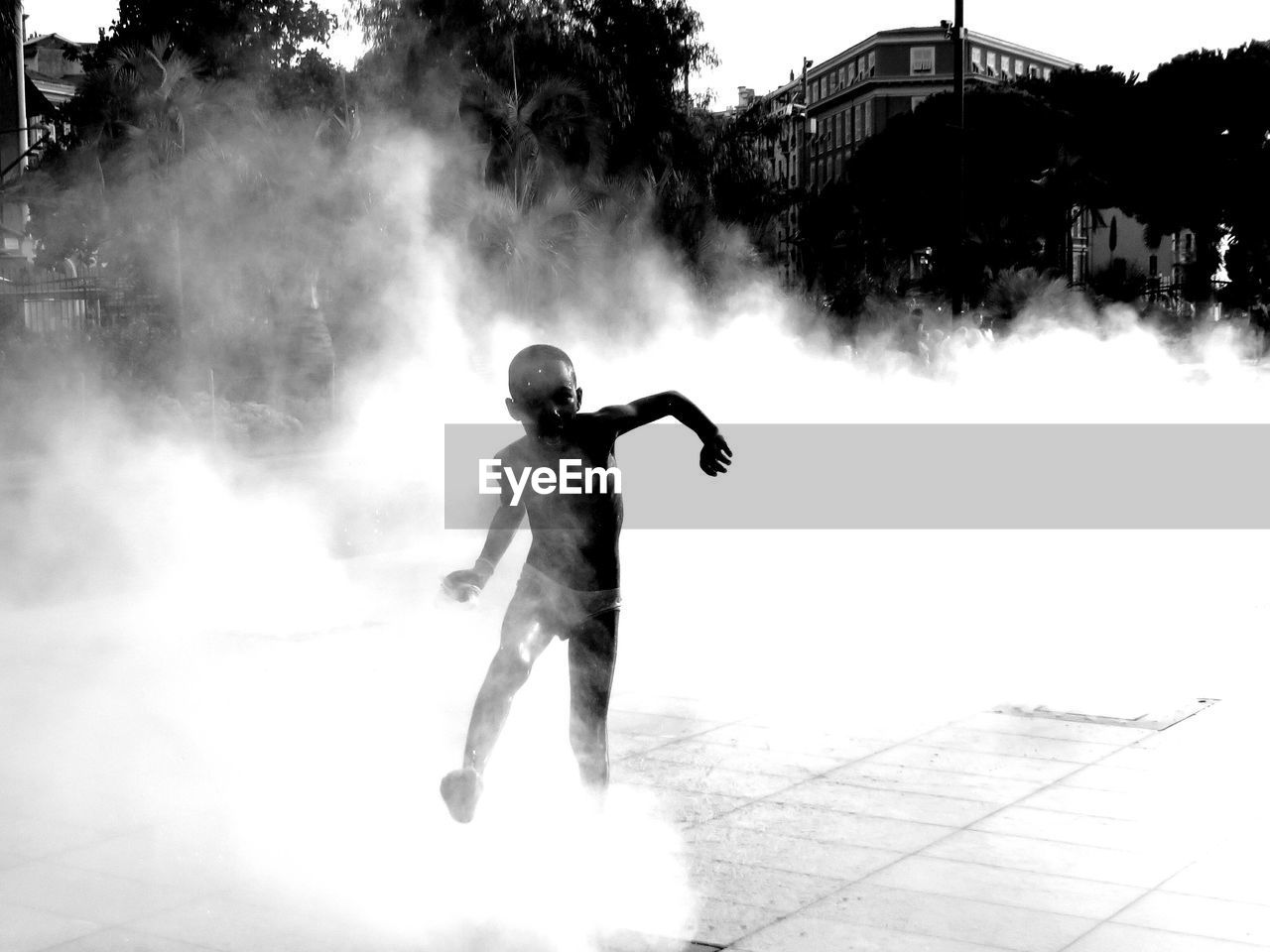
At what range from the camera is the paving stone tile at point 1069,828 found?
4840 millimetres

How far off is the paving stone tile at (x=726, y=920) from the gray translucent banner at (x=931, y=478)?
29.1ft

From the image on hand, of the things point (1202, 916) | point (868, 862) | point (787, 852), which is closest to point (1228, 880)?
point (1202, 916)

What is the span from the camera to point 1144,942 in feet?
12.8

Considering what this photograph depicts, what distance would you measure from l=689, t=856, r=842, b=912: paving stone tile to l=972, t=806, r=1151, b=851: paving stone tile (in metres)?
0.86

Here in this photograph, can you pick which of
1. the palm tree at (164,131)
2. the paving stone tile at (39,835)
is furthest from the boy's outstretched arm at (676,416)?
the palm tree at (164,131)

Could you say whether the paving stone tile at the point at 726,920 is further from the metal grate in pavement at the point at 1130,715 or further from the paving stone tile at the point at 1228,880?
the metal grate in pavement at the point at 1130,715

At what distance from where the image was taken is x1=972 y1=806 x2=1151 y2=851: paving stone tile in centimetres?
484

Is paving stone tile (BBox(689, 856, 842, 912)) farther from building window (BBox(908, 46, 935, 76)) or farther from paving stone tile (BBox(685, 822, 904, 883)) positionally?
building window (BBox(908, 46, 935, 76))

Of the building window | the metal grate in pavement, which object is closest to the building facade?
the building window

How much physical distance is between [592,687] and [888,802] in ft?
5.16

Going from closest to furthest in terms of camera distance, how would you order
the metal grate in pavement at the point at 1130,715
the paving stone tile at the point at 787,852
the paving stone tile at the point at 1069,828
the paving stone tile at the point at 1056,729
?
1. the paving stone tile at the point at 787,852
2. the paving stone tile at the point at 1069,828
3. the paving stone tile at the point at 1056,729
4. the metal grate in pavement at the point at 1130,715

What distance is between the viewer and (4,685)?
25.0ft

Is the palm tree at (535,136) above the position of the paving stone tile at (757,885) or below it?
above

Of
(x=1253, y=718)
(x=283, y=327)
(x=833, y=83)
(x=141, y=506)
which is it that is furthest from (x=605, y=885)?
(x=833, y=83)
